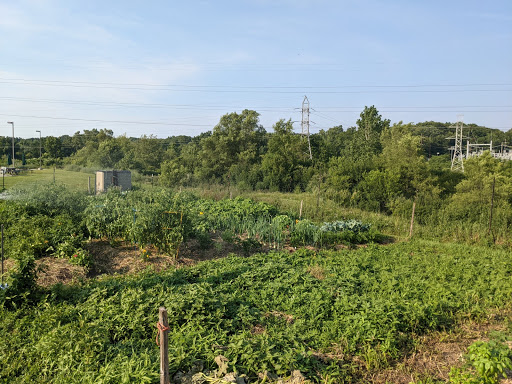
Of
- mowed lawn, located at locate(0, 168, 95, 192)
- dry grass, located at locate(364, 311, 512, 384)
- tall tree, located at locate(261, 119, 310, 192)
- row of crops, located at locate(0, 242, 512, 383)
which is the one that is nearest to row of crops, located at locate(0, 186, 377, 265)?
row of crops, located at locate(0, 242, 512, 383)

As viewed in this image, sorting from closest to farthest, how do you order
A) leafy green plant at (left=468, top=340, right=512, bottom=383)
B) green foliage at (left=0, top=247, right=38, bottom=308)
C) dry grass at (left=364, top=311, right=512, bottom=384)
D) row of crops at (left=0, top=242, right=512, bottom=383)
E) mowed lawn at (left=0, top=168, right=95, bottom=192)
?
leafy green plant at (left=468, top=340, right=512, bottom=383) → row of crops at (left=0, top=242, right=512, bottom=383) → dry grass at (left=364, top=311, right=512, bottom=384) → green foliage at (left=0, top=247, right=38, bottom=308) → mowed lawn at (left=0, top=168, right=95, bottom=192)

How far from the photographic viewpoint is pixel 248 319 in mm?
4660

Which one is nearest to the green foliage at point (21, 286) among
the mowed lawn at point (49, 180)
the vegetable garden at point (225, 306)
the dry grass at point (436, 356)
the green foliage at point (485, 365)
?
the vegetable garden at point (225, 306)

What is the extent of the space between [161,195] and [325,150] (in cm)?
2130

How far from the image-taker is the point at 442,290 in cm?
590

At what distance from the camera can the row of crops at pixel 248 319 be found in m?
3.64

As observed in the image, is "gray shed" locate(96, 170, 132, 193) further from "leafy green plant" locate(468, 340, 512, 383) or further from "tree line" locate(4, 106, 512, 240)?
"leafy green plant" locate(468, 340, 512, 383)

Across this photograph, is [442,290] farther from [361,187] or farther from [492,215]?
[361,187]

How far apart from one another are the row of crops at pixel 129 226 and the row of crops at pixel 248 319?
1.46m

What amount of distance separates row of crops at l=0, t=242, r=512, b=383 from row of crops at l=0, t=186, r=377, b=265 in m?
1.46

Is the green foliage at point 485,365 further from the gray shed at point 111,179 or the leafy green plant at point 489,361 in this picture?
the gray shed at point 111,179

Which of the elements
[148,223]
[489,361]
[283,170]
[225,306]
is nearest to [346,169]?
[283,170]

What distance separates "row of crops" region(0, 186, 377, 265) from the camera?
25.1ft

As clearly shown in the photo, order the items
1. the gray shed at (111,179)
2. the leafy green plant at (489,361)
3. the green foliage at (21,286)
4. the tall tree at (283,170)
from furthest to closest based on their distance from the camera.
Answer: the tall tree at (283,170)
the gray shed at (111,179)
the green foliage at (21,286)
the leafy green plant at (489,361)
